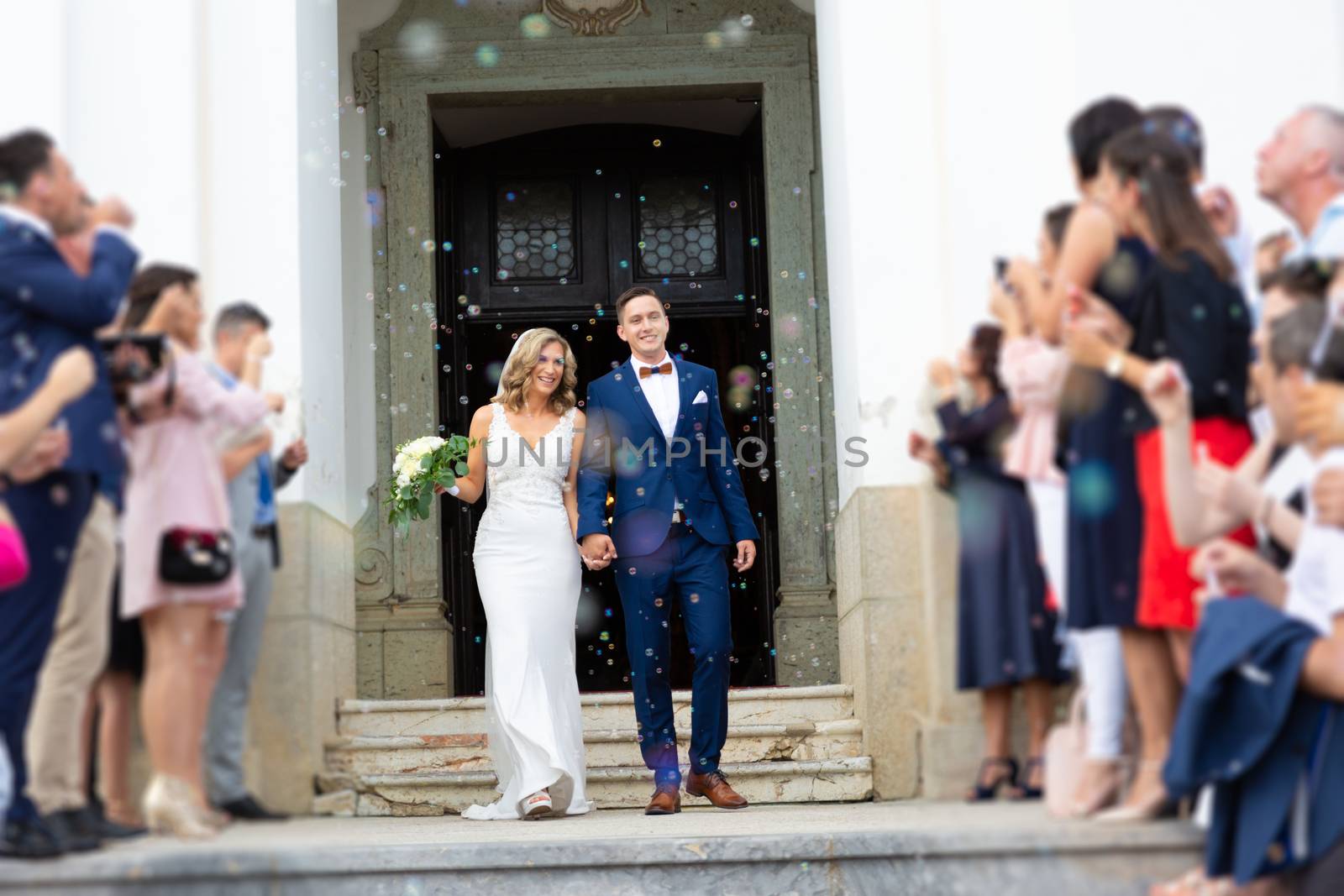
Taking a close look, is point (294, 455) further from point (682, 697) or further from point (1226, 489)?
point (682, 697)

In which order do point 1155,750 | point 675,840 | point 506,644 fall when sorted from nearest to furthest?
point 1155,750 → point 675,840 → point 506,644

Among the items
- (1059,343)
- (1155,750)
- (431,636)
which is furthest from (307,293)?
(431,636)

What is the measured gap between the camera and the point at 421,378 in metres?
8.87

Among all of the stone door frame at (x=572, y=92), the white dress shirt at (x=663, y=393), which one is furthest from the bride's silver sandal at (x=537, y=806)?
the stone door frame at (x=572, y=92)

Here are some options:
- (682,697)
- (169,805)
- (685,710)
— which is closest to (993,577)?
(169,805)

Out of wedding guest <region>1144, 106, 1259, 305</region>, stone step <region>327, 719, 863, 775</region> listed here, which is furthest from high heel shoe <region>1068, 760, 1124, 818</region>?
stone step <region>327, 719, 863, 775</region>

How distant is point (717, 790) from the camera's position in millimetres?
5859

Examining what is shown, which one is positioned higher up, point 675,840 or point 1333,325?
point 1333,325

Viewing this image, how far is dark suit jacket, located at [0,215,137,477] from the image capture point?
171 cm

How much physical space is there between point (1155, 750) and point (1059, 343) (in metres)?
0.43

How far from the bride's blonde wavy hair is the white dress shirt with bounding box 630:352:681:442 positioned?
61cm

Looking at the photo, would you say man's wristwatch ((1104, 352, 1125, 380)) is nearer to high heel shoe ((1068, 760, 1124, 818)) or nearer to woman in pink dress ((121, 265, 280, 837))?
high heel shoe ((1068, 760, 1124, 818))

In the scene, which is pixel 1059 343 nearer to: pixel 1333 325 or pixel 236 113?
pixel 1333 325

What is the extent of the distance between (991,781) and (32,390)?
109cm
